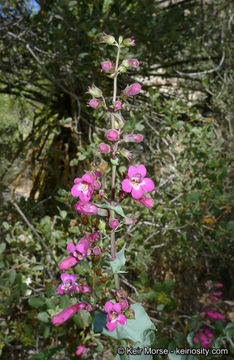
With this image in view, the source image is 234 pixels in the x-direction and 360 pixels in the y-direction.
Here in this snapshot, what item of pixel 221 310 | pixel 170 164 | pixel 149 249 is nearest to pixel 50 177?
pixel 170 164

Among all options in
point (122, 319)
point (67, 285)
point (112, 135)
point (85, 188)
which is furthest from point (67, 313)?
point (112, 135)

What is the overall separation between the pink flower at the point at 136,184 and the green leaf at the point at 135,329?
225mm

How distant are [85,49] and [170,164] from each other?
76 centimetres

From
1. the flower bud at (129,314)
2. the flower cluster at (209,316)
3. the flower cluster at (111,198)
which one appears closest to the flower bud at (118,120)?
the flower cluster at (111,198)

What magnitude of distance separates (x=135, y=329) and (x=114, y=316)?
0.16 feet

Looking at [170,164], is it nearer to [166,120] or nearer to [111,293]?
[166,120]

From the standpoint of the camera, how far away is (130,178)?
2.00ft

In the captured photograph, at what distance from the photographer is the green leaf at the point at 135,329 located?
54 cm

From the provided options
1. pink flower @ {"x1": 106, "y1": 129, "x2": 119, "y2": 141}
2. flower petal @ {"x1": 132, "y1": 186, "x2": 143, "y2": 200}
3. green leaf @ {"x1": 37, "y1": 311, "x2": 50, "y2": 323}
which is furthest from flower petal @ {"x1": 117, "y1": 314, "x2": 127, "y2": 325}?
green leaf @ {"x1": 37, "y1": 311, "x2": 50, "y2": 323}

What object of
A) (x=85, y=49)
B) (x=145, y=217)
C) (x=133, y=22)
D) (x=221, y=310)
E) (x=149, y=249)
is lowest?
(x=221, y=310)

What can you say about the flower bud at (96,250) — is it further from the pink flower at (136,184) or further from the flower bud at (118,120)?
the flower bud at (118,120)

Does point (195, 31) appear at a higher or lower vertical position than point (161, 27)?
higher

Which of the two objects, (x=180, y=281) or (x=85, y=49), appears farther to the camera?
(x=180, y=281)

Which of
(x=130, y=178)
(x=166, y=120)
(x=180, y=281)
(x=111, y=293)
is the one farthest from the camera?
(x=180, y=281)
